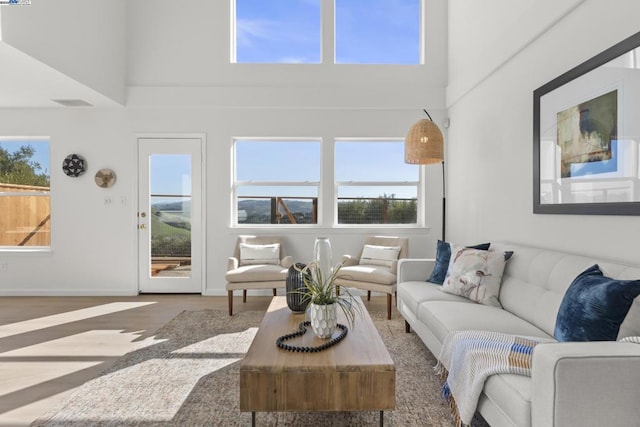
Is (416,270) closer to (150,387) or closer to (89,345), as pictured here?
(150,387)

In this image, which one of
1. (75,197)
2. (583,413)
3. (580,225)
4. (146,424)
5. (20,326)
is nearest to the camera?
(583,413)

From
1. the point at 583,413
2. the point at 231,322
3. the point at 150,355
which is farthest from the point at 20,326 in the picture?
the point at 583,413

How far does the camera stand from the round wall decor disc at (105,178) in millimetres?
4617

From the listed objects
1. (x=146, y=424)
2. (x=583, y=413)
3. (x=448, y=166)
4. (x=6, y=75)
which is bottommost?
(x=146, y=424)

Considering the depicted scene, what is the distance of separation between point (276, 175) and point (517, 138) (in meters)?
2.89

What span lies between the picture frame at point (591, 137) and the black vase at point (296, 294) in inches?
72.4

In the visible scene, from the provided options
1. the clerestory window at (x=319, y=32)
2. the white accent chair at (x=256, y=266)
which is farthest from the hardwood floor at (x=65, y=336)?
the clerestory window at (x=319, y=32)

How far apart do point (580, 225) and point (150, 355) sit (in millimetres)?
3164

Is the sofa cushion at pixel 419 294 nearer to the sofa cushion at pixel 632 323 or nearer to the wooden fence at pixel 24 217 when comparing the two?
the sofa cushion at pixel 632 323

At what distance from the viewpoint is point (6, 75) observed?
3.47 m

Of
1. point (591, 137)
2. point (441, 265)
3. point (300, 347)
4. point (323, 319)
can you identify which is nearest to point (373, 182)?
point (441, 265)

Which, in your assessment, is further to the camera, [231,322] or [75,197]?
[75,197]

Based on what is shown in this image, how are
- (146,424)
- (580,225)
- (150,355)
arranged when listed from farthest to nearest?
(150,355), (580,225), (146,424)

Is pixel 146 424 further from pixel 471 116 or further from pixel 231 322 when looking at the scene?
pixel 471 116
